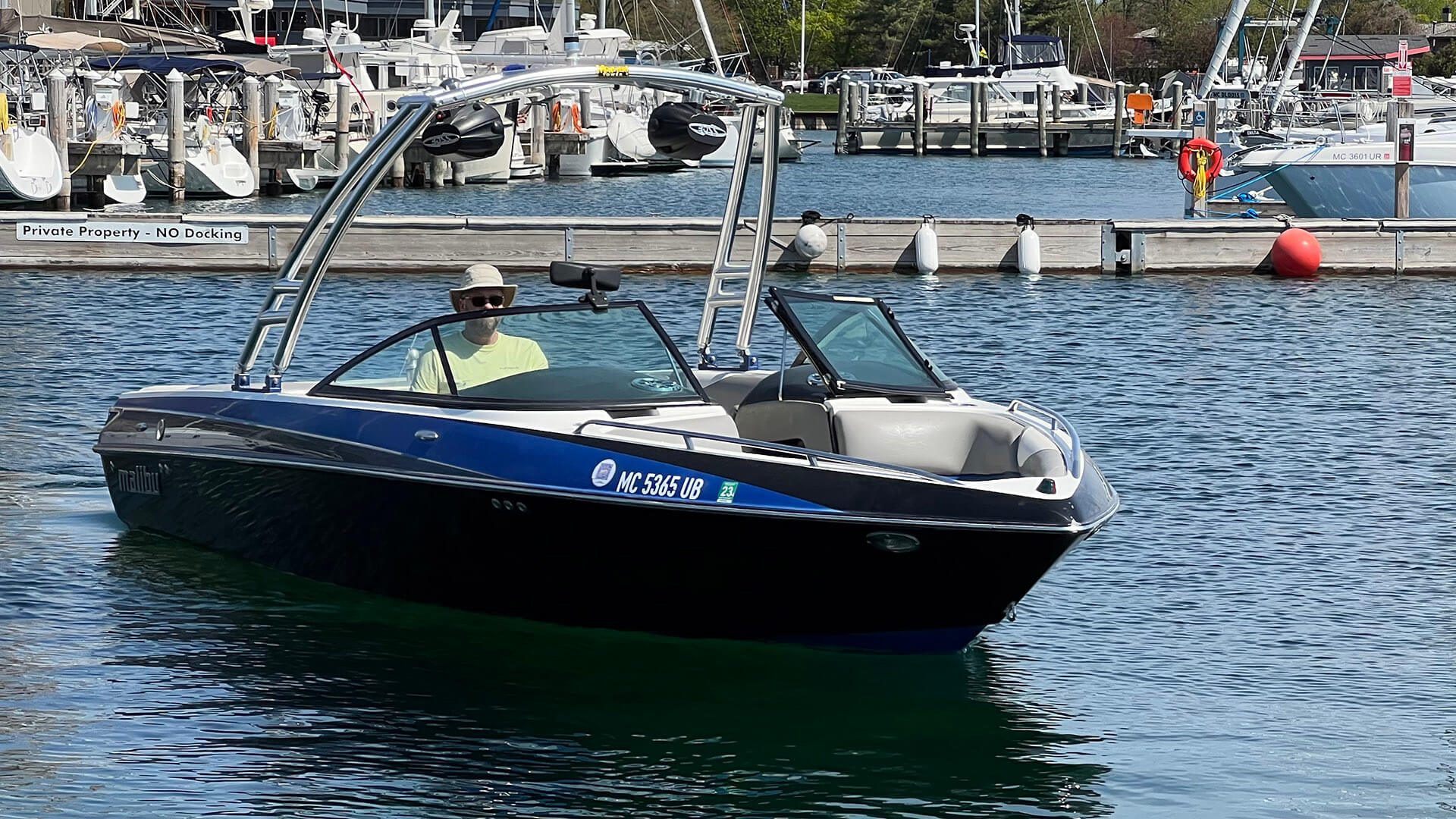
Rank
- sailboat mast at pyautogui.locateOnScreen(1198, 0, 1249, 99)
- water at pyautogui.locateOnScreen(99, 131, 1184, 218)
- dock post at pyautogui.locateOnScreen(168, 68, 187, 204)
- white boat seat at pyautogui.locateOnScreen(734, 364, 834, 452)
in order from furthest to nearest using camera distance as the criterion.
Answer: sailboat mast at pyautogui.locateOnScreen(1198, 0, 1249, 99) → water at pyautogui.locateOnScreen(99, 131, 1184, 218) → dock post at pyautogui.locateOnScreen(168, 68, 187, 204) → white boat seat at pyautogui.locateOnScreen(734, 364, 834, 452)

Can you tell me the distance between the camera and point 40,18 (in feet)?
202

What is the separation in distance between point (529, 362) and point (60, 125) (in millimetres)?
31000

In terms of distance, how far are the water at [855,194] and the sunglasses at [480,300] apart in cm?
2661

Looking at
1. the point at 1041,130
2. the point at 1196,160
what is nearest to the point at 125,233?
the point at 1196,160

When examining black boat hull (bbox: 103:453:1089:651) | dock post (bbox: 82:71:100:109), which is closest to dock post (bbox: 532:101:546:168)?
dock post (bbox: 82:71:100:109)

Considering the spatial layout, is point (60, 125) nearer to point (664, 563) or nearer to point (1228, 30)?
point (1228, 30)

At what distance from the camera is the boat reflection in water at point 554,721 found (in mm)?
6750

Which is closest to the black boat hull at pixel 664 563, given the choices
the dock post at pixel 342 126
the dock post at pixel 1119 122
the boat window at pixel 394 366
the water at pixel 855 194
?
the boat window at pixel 394 366

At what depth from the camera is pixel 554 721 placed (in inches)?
295

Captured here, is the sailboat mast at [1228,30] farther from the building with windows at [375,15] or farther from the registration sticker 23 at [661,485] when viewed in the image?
the building with windows at [375,15]

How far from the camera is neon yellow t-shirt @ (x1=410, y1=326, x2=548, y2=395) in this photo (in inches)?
327

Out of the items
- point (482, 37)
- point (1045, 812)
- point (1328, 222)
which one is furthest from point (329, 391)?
point (482, 37)

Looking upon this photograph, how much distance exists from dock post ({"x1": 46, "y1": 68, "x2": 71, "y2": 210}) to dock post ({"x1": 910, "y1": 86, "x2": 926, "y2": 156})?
35572mm

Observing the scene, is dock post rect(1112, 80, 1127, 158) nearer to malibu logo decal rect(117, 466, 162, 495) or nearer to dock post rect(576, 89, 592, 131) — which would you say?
dock post rect(576, 89, 592, 131)
